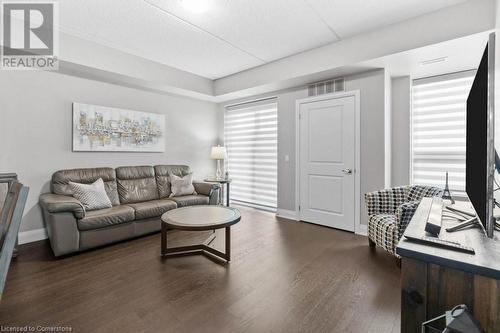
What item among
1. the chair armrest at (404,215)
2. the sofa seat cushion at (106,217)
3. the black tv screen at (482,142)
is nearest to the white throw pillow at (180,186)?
the sofa seat cushion at (106,217)

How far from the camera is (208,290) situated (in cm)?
202

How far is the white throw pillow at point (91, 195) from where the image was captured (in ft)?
9.98

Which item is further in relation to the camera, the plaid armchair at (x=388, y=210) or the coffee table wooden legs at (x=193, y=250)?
the coffee table wooden legs at (x=193, y=250)

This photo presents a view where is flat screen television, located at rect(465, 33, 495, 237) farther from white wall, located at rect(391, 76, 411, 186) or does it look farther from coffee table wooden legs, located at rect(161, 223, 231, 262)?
white wall, located at rect(391, 76, 411, 186)

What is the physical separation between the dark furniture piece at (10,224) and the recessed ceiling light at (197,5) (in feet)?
6.86

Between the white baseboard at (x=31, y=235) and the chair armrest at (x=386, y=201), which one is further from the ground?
the chair armrest at (x=386, y=201)

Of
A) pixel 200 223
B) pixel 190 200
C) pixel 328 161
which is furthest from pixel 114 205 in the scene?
pixel 328 161

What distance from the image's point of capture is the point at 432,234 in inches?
45.7

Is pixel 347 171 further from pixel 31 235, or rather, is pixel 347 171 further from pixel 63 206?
pixel 31 235

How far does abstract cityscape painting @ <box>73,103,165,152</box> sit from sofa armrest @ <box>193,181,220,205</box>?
0.98 meters

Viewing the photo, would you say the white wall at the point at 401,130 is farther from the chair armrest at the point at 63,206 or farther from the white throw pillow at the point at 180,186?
the chair armrest at the point at 63,206

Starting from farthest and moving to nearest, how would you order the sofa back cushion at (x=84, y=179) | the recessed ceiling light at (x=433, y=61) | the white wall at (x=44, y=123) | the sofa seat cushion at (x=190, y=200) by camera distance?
the sofa seat cushion at (x=190, y=200)
the sofa back cushion at (x=84, y=179)
the white wall at (x=44, y=123)
the recessed ceiling light at (x=433, y=61)

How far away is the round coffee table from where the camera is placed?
238 centimetres

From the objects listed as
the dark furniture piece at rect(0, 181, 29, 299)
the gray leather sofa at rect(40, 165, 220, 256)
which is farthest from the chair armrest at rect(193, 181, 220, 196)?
the dark furniture piece at rect(0, 181, 29, 299)
